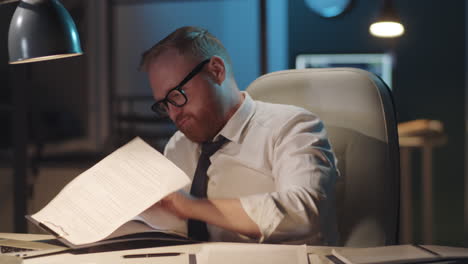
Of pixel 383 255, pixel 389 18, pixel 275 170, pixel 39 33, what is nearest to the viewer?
pixel 383 255

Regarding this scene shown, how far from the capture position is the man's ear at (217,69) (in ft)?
4.12

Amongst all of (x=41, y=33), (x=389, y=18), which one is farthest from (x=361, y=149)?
(x=389, y=18)

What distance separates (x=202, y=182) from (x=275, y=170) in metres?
0.20

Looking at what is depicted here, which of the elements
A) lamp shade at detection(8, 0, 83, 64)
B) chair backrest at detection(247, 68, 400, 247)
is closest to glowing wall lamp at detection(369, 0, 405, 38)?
chair backrest at detection(247, 68, 400, 247)

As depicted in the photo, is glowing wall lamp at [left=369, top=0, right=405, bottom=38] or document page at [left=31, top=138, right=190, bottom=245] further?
glowing wall lamp at [left=369, top=0, right=405, bottom=38]

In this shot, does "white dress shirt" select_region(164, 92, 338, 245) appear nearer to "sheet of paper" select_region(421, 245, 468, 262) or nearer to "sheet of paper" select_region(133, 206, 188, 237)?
"sheet of paper" select_region(133, 206, 188, 237)

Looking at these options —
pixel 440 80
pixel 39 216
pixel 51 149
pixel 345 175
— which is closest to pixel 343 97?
pixel 345 175

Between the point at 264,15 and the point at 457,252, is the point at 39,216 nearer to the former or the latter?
the point at 457,252

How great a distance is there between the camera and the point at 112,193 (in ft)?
3.26

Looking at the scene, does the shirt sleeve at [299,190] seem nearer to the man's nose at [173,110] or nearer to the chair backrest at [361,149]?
the chair backrest at [361,149]

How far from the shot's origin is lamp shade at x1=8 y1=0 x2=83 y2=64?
987 mm

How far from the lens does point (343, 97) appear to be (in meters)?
1.31

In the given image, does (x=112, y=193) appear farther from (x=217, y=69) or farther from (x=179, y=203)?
(x=217, y=69)

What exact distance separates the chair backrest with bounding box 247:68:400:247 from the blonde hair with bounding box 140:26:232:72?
0.28 meters
